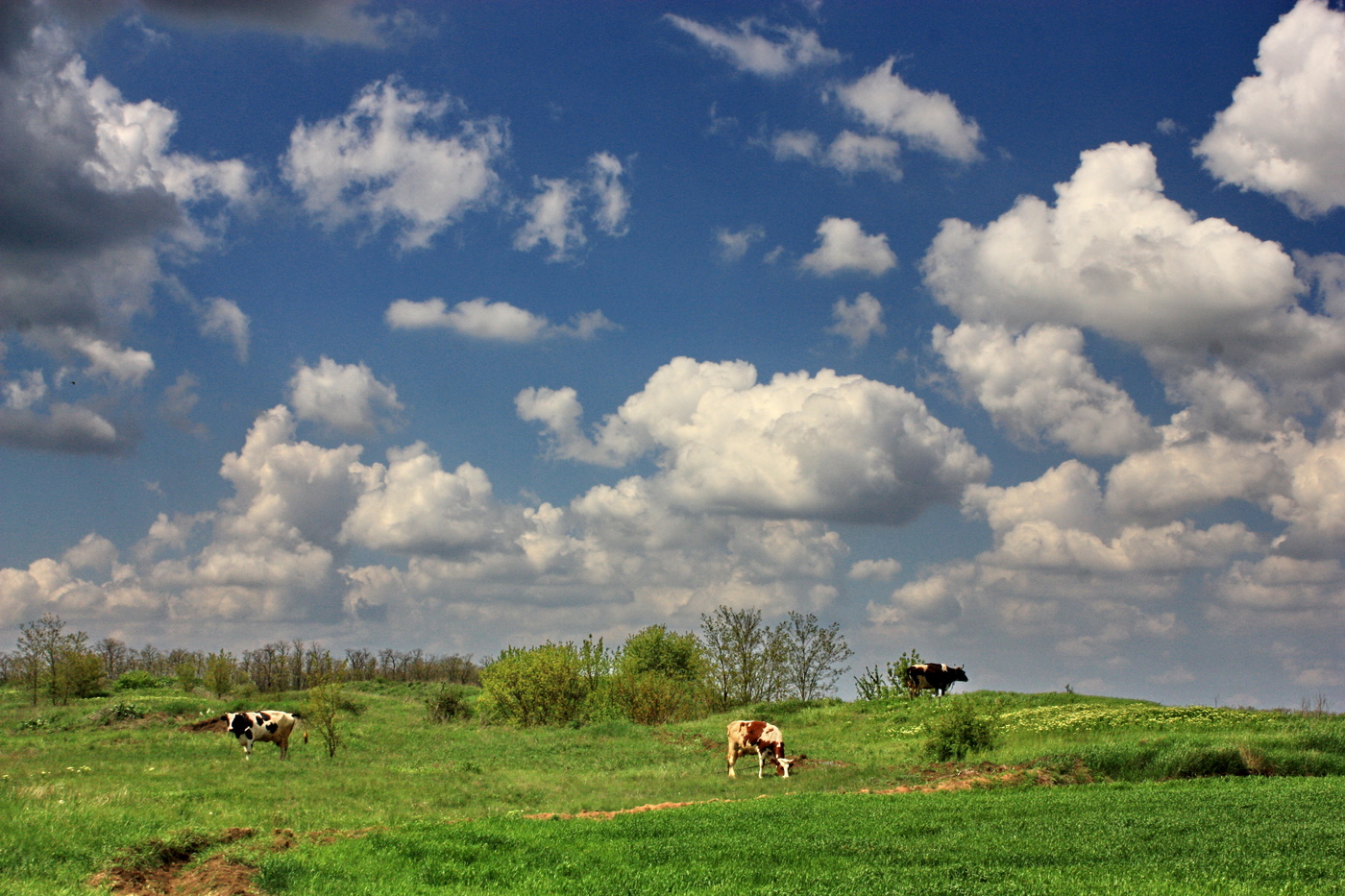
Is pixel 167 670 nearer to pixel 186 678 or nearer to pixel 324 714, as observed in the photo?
pixel 186 678

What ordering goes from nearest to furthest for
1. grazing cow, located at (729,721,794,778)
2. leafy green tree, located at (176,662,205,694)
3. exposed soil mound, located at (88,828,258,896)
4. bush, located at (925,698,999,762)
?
exposed soil mound, located at (88,828,258,896) < grazing cow, located at (729,721,794,778) < bush, located at (925,698,999,762) < leafy green tree, located at (176,662,205,694)

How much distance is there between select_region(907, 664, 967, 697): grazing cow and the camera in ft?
177

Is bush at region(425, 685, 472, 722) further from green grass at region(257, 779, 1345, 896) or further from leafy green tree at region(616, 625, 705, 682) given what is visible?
green grass at region(257, 779, 1345, 896)

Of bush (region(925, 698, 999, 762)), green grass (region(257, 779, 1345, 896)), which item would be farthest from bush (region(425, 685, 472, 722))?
green grass (region(257, 779, 1345, 896))

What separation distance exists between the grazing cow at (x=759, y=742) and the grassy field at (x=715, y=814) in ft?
4.52

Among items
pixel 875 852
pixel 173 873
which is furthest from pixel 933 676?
pixel 173 873

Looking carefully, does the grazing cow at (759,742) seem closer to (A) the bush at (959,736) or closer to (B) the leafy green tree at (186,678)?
(A) the bush at (959,736)

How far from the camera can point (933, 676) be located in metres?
54.1

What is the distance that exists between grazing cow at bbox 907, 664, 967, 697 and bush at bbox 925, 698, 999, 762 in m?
22.4

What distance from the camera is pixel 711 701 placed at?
64.1m

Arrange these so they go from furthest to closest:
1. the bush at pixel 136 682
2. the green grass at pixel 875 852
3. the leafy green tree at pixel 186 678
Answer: the leafy green tree at pixel 186 678 < the bush at pixel 136 682 < the green grass at pixel 875 852

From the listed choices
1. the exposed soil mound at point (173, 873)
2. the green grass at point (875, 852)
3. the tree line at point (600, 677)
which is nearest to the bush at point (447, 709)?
the tree line at point (600, 677)

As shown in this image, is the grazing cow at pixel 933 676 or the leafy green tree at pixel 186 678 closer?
the grazing cow at pixel 933 676

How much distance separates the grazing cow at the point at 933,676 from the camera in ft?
177
